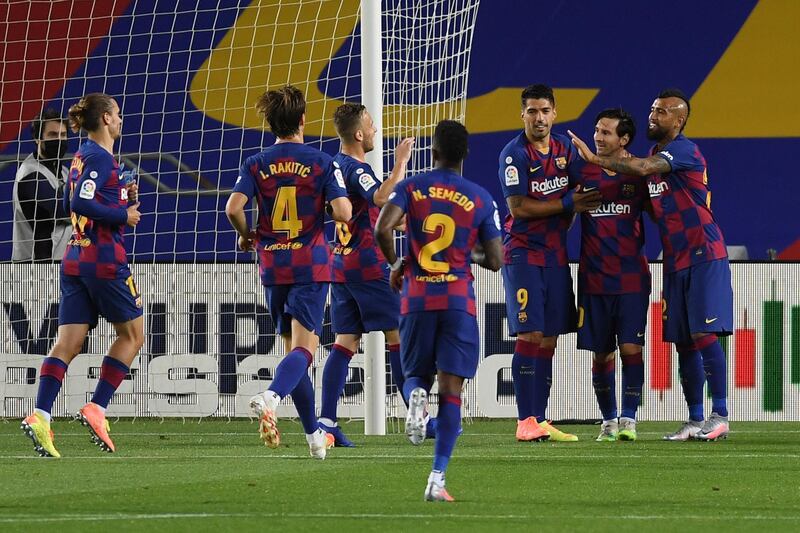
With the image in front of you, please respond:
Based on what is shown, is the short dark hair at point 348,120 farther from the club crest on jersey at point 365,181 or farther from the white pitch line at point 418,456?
the white pitch line at point 418,456

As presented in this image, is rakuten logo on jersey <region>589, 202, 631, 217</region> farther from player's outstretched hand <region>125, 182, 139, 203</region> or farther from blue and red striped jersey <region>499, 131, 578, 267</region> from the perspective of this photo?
player's outstretched hand <region>125, 182, 139, 203</region>

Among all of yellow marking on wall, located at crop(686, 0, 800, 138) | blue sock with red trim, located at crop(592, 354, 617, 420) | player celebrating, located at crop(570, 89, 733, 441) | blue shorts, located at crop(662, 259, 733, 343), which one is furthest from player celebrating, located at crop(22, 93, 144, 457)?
yellow marking on wall, located at crop(686, 0, 800, 138)

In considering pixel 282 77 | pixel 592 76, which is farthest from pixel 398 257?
pixel 592 76

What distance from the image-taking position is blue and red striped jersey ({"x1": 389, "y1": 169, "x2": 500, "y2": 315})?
5738 millimetres

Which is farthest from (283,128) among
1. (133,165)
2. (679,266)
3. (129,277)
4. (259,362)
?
(133,165)

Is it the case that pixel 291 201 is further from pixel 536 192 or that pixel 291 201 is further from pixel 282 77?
pixel 282 77

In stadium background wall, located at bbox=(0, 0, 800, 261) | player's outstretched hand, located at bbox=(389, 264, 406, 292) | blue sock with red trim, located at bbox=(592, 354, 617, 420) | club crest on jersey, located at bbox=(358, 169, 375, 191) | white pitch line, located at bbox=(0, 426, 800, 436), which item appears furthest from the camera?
stadium background wall, located at bbox=(0, 0, 800, 261)

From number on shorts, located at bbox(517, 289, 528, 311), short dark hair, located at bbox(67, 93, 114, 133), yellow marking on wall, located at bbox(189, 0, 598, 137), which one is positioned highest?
yellow marking on wall, located at bbox(189, 0, 598, 137)

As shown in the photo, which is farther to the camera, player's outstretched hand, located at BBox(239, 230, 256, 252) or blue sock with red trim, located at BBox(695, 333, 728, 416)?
blue sock with red trim, located at BBox(695, 333, 728, 416)

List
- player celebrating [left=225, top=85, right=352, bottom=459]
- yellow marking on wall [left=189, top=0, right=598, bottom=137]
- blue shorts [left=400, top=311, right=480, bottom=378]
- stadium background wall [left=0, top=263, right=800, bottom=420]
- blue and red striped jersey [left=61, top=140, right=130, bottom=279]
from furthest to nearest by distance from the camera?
yellow marking on wall [left=189, top=0, right=598, bottom=137] → stadium background wall [left=0, top=263, right=800, bottom=420] → blue and red striped jersey [left=61, top=140, right=130, bottom=279] → player celebrating [left=225, top=85, right=352, bottom=459] → blue shorts [left=400, top=311, right=480, bottom=378]

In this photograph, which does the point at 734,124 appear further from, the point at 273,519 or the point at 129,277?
the point at 273,519

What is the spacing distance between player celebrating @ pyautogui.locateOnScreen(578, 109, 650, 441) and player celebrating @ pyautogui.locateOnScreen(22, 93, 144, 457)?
285cm

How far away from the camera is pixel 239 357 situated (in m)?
11.1

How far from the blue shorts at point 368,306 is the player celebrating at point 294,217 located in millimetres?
962
